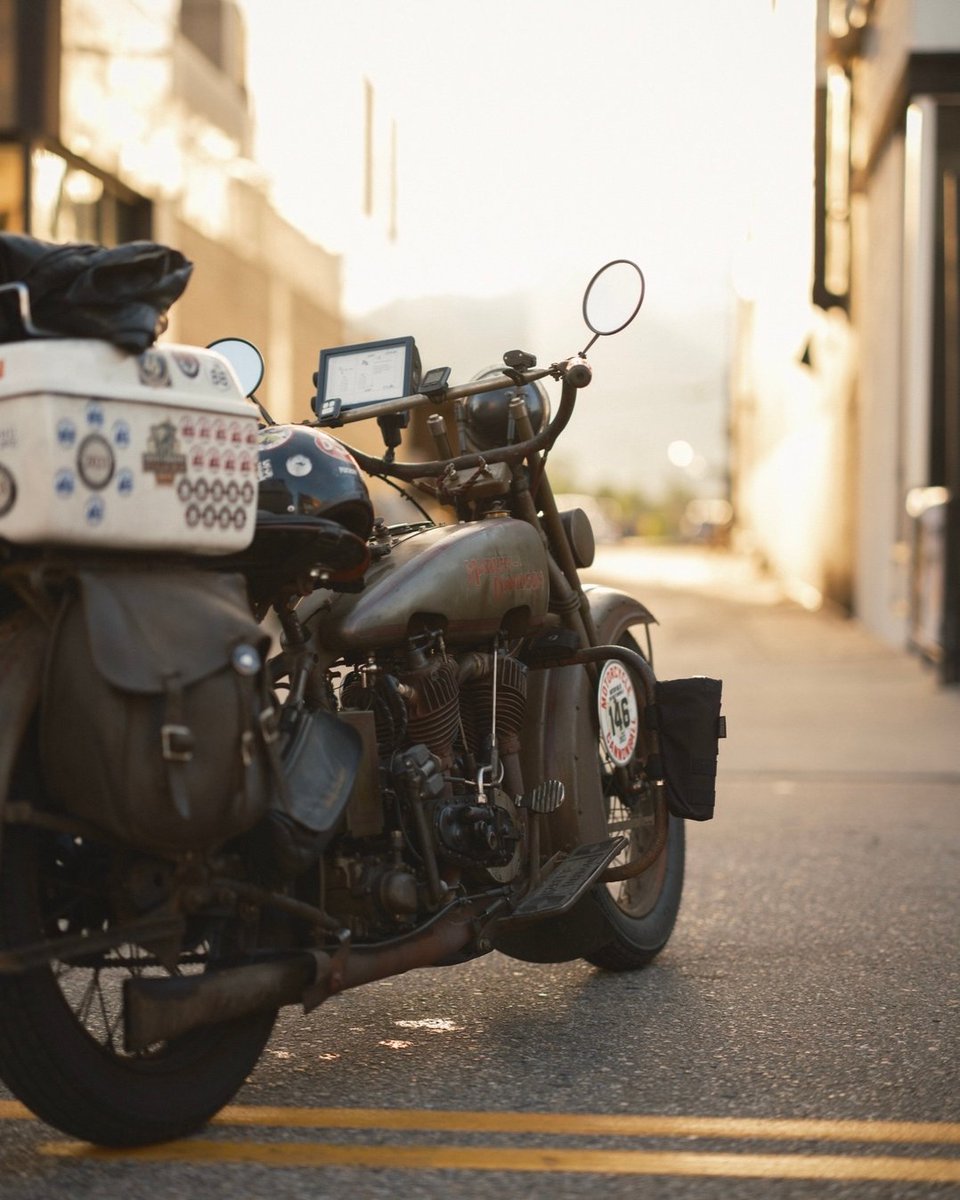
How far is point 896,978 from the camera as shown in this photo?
4.74 m

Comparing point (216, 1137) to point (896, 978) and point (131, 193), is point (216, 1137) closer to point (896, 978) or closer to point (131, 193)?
point (896, 978)

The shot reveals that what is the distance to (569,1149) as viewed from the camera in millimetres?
3355

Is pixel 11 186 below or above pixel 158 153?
below

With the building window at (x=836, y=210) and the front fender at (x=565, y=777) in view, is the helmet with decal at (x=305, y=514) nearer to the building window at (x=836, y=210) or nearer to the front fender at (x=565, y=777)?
the front fender at (x=565, y=777)

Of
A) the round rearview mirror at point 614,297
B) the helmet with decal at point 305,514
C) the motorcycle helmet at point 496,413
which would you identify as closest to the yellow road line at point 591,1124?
the helmet with decal at point 305,514

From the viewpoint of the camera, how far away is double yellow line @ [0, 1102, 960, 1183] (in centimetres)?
324

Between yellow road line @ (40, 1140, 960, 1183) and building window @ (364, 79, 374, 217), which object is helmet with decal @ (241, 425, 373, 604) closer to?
yellow road line @ (40, 1140, 960, 1183)

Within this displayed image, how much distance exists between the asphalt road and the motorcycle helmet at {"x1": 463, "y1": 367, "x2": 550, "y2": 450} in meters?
1.43

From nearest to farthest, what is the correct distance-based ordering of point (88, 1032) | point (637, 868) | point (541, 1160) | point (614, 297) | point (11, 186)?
point (88, 1032) → point (541, 1160) → point (614, 297) → point (637, 868) → point (11, 186)

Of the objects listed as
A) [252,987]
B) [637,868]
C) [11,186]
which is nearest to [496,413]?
[637,868]

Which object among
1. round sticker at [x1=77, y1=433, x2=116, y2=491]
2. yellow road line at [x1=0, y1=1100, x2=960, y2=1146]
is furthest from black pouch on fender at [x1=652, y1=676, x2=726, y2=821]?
round sticker at [x1=77, y1=433, x2=116, y2=491]

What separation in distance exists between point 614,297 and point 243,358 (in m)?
0.95

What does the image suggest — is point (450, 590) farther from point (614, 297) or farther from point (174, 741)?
point (174, 741)

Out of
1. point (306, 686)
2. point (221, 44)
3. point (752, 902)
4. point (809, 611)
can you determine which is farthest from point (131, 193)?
point (306, 686)
